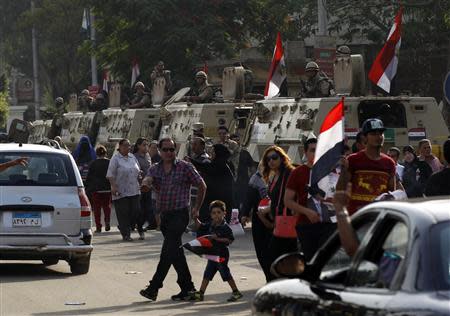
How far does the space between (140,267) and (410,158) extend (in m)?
4.98

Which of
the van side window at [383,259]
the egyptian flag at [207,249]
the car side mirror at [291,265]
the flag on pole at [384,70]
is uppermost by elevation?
the flag on pole at [384,70]

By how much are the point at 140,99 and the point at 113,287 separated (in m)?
20.4

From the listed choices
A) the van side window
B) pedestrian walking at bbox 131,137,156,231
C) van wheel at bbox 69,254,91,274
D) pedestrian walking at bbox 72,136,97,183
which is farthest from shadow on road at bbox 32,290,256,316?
pedestrian walking at bbox 72,136,97,183

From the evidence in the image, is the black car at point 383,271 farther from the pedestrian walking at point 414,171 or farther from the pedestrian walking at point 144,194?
the pedestrian walking at point 144,194

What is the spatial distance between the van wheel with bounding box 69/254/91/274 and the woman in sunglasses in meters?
4.15

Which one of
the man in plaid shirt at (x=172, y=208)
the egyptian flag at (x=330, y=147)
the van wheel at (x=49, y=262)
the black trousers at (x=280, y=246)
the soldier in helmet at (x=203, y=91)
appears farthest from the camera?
the soldier in helmet at (x=203, y=91)

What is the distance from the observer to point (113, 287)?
15812 mm

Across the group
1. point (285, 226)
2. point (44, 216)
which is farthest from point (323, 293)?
point (44, 216)

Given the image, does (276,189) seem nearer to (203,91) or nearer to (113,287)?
(113,287)

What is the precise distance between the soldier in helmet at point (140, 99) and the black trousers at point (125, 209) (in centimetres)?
1263

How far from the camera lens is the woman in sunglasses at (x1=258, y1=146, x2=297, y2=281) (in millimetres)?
12766

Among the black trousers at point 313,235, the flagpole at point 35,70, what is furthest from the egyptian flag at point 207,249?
the flagpole at point 35,70

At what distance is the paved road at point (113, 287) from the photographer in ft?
45.0

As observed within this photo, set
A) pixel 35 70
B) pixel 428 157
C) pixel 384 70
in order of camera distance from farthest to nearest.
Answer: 1. pixel 35 70
2. pixel 384 70
3. pixel 428 157
